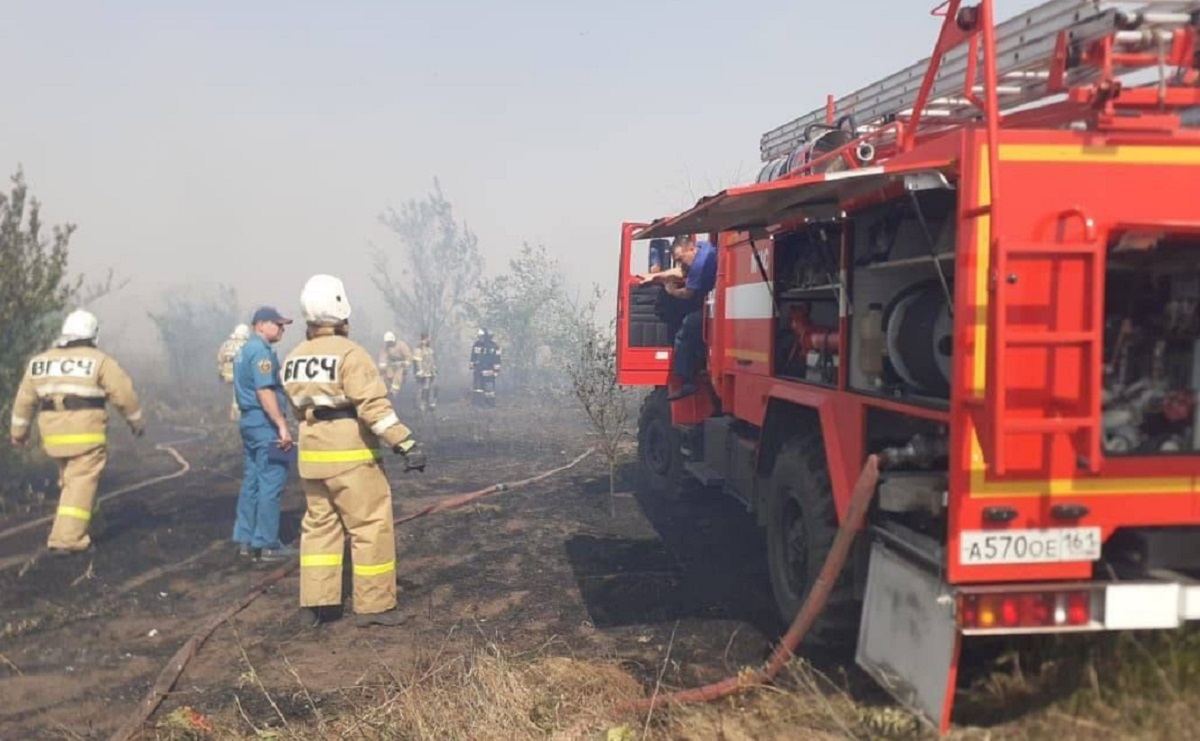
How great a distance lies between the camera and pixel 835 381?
14.9ft

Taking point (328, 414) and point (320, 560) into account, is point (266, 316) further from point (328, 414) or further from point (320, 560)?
point (320, 560)

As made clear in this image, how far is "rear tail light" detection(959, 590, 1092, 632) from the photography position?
3.06 meters

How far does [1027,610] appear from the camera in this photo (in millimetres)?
3076

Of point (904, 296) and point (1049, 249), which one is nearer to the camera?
point (1049, 249)

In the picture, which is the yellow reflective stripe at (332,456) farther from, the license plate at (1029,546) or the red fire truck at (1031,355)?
the license plate at (1029,546)

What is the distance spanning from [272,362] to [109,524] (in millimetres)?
2659

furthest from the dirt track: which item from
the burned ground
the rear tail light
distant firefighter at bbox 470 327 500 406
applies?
distant firefighter at bbox 470 327 500 406

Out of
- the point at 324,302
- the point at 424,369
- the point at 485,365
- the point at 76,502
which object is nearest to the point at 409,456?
the point at 324,302

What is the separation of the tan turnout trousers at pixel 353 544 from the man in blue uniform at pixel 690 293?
10.00 ft

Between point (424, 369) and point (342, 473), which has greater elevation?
point (342, 473)

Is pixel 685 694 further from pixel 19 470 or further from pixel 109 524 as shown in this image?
pixel 19 470

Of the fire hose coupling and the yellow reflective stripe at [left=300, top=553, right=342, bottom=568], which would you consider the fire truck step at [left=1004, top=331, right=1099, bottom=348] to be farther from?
the yellow reflective stripe at [left=300, top=553, right=342, bottom=568]

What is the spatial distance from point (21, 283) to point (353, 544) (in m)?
6.54

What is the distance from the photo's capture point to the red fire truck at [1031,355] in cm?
303
